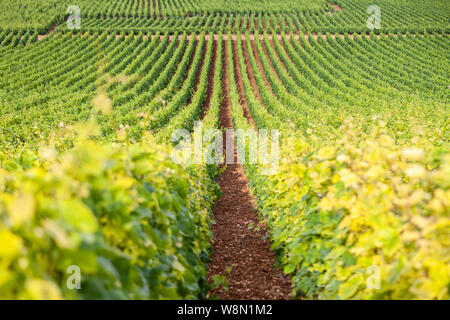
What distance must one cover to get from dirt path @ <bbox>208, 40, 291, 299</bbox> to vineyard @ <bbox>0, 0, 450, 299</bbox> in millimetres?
34

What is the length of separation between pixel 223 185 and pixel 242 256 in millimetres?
5595

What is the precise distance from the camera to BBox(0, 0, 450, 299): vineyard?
59.7 inches

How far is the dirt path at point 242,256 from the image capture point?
435cm

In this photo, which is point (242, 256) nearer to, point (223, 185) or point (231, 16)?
point (223, 185)

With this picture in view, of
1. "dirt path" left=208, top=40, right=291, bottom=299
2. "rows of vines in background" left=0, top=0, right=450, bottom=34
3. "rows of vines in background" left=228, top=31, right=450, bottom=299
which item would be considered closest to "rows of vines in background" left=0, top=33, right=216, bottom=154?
"dirt path" left=208, top=40, right=291, bottom=299

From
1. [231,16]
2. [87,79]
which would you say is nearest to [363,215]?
[87,79]

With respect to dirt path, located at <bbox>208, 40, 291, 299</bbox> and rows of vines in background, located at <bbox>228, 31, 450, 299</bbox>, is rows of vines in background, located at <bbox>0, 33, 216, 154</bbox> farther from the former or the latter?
rows of vines in background, located at <bbox>228, 31, 450, 299</bbox>

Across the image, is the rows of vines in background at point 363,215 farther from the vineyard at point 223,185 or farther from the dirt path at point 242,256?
the dirt path at point 242,256

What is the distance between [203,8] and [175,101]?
3891 cm

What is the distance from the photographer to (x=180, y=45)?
3912 cm

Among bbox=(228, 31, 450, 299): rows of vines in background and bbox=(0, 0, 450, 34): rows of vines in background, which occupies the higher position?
bbox=(0, 0, 450, 34): rows of vines in background

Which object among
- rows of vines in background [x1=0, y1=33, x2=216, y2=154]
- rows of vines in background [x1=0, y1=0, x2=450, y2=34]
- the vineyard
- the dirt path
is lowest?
the dirt path

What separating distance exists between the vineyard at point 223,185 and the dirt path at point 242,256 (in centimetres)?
3
